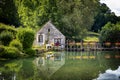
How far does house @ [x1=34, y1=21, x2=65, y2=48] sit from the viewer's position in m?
56.8

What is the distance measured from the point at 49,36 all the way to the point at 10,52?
20.7 metres

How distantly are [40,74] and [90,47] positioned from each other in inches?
1123

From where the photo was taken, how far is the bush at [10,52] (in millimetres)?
37250

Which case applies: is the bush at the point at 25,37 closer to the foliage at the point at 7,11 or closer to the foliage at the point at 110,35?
the foliage at the point at 7,11

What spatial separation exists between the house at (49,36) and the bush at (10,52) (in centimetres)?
1827

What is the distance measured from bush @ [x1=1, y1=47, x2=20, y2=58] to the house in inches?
719

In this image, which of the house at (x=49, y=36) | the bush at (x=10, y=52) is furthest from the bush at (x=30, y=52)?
the house at (x=49, y=36)

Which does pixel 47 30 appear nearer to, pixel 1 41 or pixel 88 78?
pixel 1 41

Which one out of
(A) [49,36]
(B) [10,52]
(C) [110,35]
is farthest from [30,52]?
(C) [110,35]

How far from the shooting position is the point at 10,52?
123 feet

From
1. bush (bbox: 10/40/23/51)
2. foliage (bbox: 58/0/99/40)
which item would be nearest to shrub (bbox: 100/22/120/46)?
foliage (bbox: 58/0/99/40)

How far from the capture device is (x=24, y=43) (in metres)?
42.8

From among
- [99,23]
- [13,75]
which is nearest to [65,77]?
[13,75]

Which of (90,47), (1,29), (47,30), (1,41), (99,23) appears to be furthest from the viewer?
(99,23)
